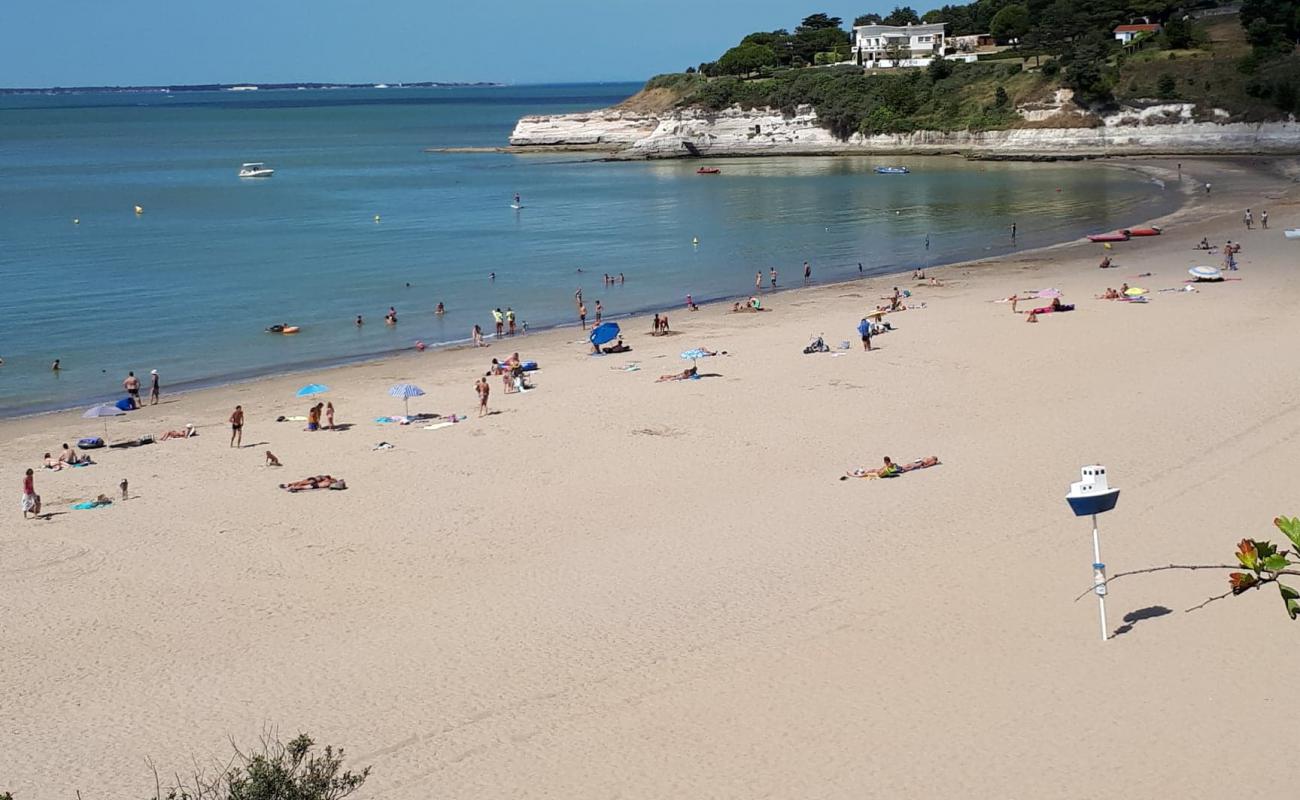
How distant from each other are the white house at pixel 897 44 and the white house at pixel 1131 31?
20101 mm

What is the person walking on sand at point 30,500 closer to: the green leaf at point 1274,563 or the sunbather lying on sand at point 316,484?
the sunbather lying on sand at point 316,484

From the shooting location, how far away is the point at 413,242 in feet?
188

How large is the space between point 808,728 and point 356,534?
27.6 feet

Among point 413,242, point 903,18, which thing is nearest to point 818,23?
point 903,18

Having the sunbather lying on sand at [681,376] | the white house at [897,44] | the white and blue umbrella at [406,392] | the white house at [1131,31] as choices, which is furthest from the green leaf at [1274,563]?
the white house at [897,44]

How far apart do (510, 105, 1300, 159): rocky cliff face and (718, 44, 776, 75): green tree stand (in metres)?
9.51

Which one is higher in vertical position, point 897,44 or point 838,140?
point 897,44

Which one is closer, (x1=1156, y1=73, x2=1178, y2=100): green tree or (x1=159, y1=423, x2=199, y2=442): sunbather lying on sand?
(x1=159, y1=423, x2=199, y2=442): sunbather lying on sand

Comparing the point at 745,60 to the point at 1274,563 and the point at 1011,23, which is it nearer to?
the point at 1011,23

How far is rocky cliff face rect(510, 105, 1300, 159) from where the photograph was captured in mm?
79938

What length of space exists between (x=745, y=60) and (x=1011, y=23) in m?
23.9

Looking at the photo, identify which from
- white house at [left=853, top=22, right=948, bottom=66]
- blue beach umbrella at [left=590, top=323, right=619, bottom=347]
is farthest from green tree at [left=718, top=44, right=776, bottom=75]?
blue beach umbrella at [left=590, top=323, right=619, bottom=347]

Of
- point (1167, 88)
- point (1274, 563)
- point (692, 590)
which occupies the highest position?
point (1167, 88)

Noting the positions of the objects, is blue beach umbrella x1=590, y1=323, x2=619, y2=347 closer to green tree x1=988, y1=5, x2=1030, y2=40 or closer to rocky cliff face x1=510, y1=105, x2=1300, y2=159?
rocky cliff face x1=510, y1=105, x2=1300, y2=159
